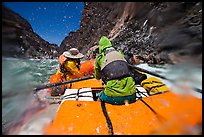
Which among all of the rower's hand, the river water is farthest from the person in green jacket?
the rower's hand

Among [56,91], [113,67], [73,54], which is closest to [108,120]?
[113,67]

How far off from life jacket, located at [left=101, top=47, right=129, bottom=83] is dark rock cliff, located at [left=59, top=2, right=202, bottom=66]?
1.47 feet

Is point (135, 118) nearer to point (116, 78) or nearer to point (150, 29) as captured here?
point (116, 78)

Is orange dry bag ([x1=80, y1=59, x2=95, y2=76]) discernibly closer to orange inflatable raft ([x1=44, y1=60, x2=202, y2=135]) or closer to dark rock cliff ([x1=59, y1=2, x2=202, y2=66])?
dark rock cliff ([x1=59, y1=2, x2=202, y2=66])

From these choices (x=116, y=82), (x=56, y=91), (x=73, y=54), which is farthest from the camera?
(x=73, y=54)

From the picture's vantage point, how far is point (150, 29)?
7.09 metres

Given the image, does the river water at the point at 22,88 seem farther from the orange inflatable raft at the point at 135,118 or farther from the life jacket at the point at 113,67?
the life jacket at the point at 113,67

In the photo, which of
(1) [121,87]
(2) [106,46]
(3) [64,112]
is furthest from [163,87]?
(3) [64,112]

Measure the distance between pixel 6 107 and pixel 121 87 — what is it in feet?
7.11

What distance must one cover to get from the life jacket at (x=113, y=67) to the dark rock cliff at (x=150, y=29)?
0.45 m

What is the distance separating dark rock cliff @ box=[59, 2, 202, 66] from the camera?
192cm

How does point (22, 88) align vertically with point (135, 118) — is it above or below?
above

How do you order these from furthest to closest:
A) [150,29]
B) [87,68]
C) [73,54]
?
[150,29] < [87,68] < [73,54]

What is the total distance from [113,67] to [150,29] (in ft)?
17.4
